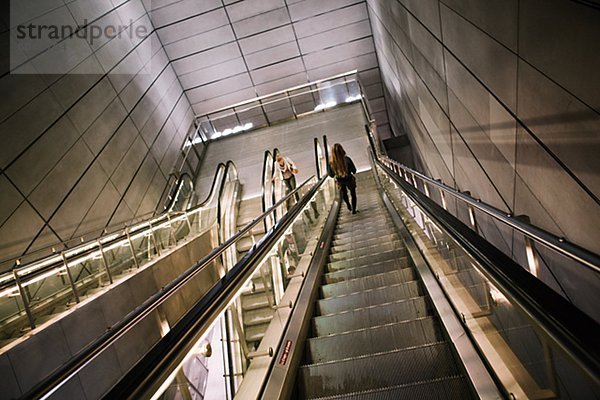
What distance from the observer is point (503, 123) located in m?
2.92

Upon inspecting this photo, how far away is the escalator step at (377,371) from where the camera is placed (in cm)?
191

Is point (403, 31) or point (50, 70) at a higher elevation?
point (50, 70)

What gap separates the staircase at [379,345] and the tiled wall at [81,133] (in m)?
5.15

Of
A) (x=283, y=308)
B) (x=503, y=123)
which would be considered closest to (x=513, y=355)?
(x=283, y=308)

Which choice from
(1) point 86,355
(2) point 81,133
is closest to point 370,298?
(1) point 86,355

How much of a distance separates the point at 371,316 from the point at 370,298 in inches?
11.9

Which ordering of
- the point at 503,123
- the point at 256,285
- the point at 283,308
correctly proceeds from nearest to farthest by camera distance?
the point at 256,285 < the point at 283,308 < the point at 503,123

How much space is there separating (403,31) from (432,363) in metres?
6.26

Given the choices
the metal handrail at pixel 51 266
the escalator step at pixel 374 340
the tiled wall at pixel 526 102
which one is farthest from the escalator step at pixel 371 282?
the metal handrail at pixel 51 266

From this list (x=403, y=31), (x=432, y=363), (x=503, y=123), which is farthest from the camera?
(x=403, y=31)

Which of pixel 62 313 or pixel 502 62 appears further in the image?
pixel 62 313

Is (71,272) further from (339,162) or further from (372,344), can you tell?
(339,162)

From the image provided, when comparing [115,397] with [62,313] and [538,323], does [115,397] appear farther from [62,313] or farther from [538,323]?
[62,313]

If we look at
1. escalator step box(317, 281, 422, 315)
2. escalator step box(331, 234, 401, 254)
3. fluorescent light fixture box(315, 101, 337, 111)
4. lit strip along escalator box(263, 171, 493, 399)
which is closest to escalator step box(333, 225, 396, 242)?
escalator step box(331, 234, 401, 254)
